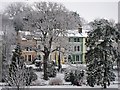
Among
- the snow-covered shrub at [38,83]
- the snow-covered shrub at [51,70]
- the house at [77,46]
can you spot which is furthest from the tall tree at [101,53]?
the snow-covered shrub at [38,83]

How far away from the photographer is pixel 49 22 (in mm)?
3920

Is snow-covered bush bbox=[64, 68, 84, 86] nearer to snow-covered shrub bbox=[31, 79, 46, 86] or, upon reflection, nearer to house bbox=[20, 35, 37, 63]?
snow-covered shrub bbox=[31, 79, 46, 86]

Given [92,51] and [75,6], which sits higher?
[75,6]

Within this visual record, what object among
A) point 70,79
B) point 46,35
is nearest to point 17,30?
point 46,35

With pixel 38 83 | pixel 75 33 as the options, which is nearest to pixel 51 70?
pixel 38 83

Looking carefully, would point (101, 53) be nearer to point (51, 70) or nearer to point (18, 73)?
point (51, 70)

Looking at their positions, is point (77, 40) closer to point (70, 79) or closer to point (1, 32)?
point (70, 79)

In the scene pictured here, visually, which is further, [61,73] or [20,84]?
[61,73]

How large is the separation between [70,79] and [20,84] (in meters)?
0.81

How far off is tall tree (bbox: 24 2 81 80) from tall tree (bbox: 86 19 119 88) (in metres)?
0.36

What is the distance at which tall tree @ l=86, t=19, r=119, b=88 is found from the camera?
3871 mm

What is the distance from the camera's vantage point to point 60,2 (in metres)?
3.88

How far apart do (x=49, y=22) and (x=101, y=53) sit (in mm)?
969

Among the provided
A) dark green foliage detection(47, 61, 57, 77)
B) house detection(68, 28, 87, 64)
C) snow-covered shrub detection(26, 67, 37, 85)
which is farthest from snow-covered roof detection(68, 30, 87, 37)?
snow-covered shrub detection(26, 67, 37, 85)
